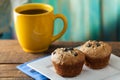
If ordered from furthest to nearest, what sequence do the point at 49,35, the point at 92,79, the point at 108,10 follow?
the point at 108,10 < the point at 49,35 < the point at 92,79

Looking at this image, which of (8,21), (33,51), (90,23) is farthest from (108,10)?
(33,51)

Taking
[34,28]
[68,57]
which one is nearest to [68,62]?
[68,57]

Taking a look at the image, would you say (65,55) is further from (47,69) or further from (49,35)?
(49,35)


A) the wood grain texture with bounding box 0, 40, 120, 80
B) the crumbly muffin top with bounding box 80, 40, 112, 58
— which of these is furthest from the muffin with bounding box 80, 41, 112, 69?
the wood grain texture with bounding box 0, 40, 120, 80

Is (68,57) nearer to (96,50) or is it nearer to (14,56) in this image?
(96,50)

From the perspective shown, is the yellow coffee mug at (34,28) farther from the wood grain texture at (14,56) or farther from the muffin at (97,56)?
the muffin at (97,56)

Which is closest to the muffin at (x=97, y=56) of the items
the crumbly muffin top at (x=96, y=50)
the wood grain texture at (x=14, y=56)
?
the crumbly muffin top at (x=96, y=50)
